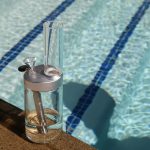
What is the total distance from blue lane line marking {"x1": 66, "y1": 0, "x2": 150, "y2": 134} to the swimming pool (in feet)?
0.11

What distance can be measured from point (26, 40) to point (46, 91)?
2118 mm

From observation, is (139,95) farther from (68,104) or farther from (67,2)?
(67,2)

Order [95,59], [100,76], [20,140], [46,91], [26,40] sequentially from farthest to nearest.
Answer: [26,40] < [95,59] < [100,76] < [20,140] < [46,91]

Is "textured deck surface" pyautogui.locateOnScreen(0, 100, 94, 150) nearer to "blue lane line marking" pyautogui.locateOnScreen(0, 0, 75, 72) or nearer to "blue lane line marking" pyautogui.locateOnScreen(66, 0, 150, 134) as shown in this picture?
"blue lane line marking" pyautogui.locateOnScreen(66, 0, 150, 134)

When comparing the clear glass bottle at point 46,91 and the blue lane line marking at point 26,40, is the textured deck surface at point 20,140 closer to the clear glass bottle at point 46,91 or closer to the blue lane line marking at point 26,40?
the clear glass bottle at point 46,91

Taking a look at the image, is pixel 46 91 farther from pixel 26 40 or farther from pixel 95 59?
pixel 26 40

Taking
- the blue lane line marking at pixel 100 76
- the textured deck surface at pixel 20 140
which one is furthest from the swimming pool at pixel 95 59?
the textured deck surface at pixel 20 140

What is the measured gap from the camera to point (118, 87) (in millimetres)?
2498

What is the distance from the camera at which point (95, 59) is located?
9.27 ft

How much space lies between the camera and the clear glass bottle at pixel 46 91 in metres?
1.01

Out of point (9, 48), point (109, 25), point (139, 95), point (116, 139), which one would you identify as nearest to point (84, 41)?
point (109, 25)

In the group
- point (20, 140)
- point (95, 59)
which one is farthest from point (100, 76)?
point (20, 140)

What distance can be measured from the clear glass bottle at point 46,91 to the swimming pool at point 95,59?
985 mm

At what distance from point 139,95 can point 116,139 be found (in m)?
0.48
